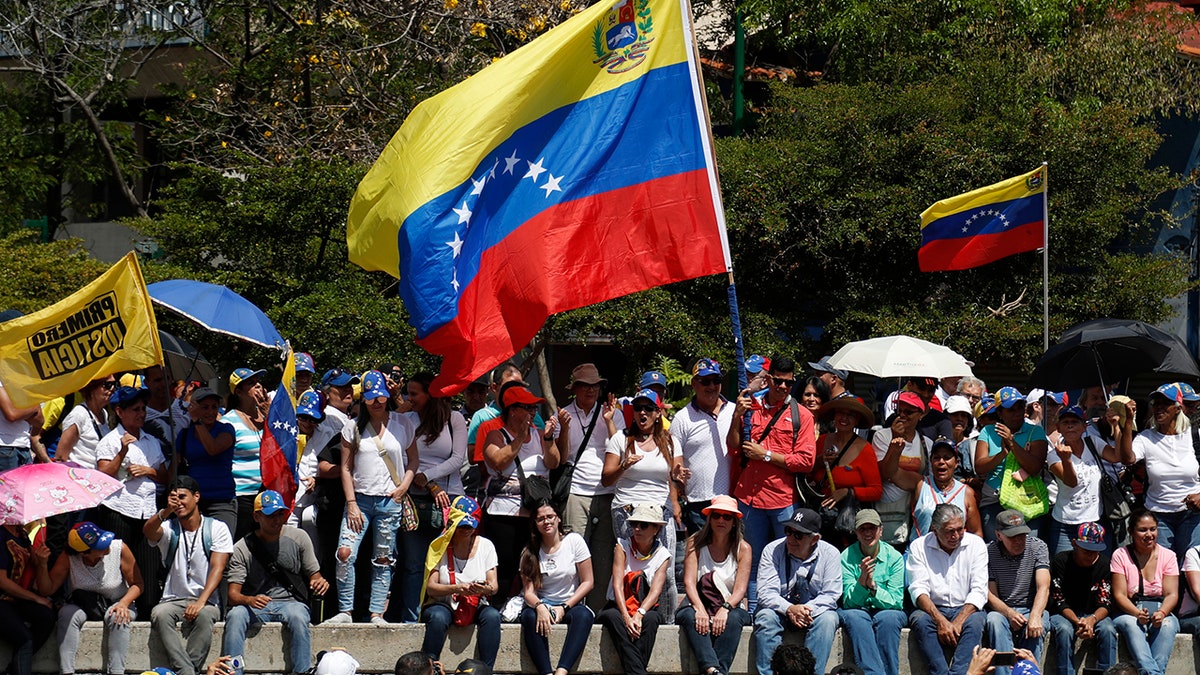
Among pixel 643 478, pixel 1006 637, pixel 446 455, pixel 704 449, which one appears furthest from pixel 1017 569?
pixel 446 455

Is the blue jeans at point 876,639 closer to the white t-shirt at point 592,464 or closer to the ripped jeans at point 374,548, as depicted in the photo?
the white t-shirt at point 592,464

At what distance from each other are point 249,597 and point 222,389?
1299cm

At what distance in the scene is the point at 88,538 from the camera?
35.7 ft

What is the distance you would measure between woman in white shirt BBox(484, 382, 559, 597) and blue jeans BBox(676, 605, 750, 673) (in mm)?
1458

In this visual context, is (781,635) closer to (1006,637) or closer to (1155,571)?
(1006,637)

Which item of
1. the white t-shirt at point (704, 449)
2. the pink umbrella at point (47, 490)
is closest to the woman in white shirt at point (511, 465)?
the white t-shirt at point (704, 449)

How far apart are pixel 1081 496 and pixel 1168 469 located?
68cm

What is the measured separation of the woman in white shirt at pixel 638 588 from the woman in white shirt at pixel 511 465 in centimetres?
83

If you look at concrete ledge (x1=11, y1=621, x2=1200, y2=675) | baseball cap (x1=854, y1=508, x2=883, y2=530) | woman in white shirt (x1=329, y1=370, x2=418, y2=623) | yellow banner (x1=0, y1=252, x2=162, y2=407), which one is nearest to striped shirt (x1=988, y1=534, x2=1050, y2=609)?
concrete ledge (x1=11, y1=621, x2=1200, y2=675)

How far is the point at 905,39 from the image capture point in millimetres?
21297

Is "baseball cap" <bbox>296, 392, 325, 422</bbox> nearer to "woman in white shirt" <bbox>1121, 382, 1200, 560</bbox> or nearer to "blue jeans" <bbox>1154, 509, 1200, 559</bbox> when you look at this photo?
"woman in white shirt" <bbox>1121, 382, 1200, 560</bbox>

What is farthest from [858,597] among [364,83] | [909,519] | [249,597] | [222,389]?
[222,389]

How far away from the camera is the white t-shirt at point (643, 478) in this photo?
11367 millimetres

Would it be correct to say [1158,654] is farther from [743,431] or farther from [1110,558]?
[743,431]
